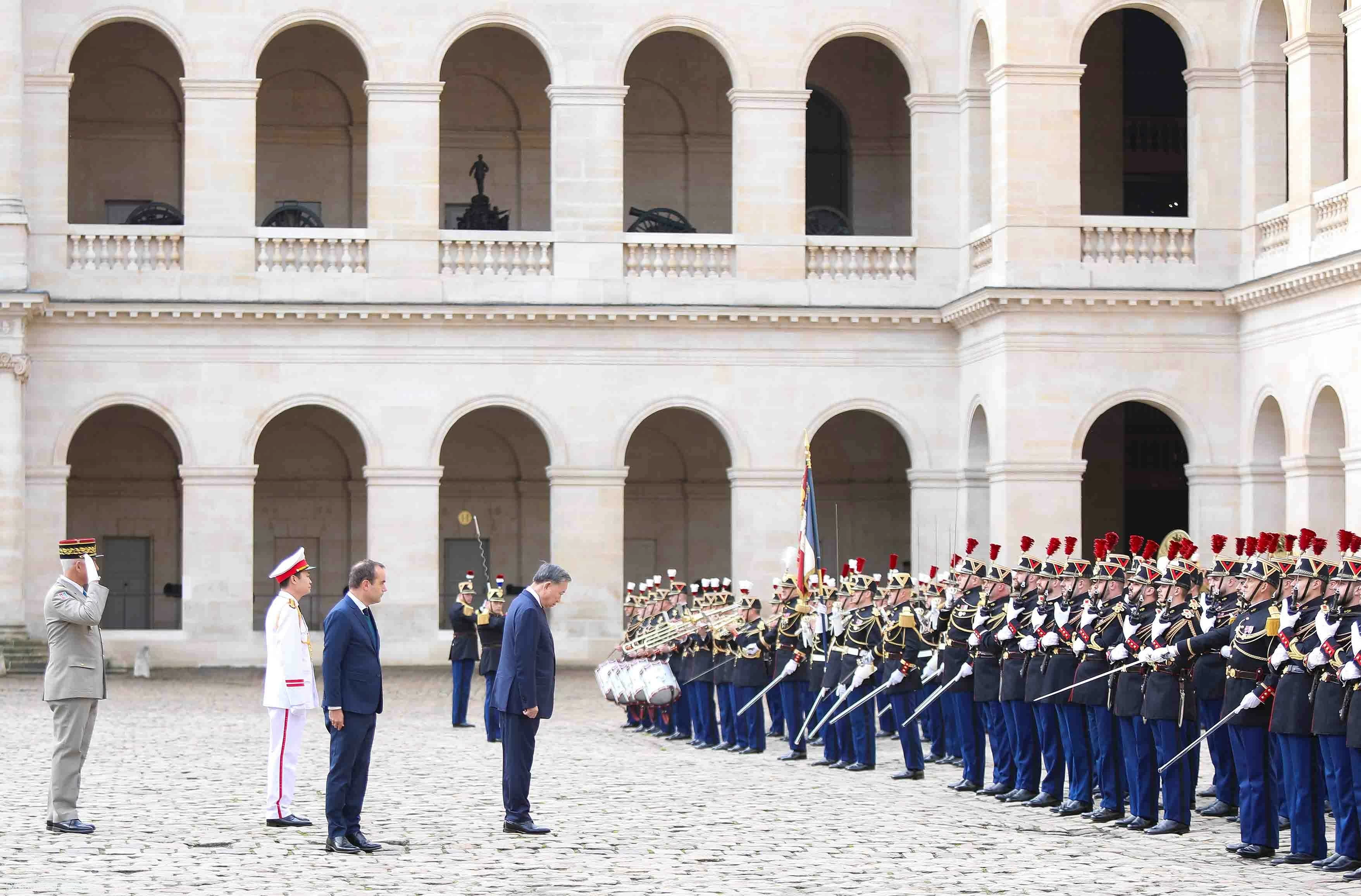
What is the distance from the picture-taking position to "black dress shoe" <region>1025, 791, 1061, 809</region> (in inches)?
642

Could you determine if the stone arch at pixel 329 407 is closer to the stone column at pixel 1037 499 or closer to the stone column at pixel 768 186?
the stone column at pixel 768 186

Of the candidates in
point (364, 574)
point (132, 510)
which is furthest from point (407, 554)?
point (364, 574)

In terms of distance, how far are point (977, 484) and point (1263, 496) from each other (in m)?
4.42

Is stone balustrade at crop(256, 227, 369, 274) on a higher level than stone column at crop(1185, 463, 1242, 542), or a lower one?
higher

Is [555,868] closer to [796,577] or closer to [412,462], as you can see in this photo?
[796,577]

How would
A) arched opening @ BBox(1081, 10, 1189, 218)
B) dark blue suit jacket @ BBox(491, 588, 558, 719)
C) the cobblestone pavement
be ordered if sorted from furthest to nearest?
1. arched opening @ BBox(1081, 10, 1189, 218)
2. dark blue suit jacket @ BBox(491, 588, 558, 719)
3. the cobblestone pavement

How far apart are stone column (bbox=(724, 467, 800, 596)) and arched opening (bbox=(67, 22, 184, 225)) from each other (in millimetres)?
10646

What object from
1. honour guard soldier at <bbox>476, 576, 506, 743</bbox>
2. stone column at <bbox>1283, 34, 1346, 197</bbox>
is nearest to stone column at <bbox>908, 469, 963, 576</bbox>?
stone column at <bbox>1283, 34, 1346, 197</bbox>

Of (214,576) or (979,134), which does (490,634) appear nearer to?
(214,576)

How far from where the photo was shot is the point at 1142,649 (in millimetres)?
14711

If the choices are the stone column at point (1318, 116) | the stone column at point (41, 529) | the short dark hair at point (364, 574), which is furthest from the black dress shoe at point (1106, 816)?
the stone column at point (41, 529)

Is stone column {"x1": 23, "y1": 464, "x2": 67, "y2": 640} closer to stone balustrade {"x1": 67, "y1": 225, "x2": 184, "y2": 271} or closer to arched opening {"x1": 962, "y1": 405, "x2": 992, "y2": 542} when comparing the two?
stone balustrade {"x1": 67, "y1": 225, "x2": 184, "y2": 271}

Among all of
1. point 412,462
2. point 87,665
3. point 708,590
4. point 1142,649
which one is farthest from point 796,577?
point 412,462

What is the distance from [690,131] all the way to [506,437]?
6.20 metres
